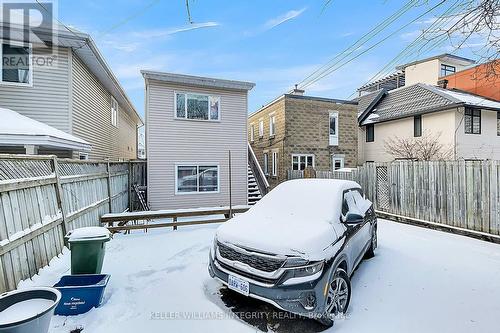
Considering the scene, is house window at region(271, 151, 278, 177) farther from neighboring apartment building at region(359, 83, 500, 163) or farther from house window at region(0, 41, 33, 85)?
house window at region(0, 41, 33, 85)

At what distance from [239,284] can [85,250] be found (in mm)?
2296

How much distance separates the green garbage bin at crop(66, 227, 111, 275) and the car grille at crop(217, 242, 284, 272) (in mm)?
1834

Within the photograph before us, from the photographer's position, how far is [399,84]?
2902 centimetres

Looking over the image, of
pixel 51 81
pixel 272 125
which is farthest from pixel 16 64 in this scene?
pixel 272 125

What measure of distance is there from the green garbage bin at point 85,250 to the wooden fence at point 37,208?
0.59 m

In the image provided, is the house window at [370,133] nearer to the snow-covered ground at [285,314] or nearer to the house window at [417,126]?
the house window at [417,126]

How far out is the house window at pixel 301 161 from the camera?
57.9 ft

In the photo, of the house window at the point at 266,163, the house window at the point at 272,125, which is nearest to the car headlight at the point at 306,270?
the house window at the point at 272,125

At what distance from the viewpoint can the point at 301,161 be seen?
17844mm

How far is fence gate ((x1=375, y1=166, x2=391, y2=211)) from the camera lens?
9664mm

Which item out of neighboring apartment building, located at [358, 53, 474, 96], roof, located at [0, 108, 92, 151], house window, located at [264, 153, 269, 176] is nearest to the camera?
roof, located at [0, 108, 92, 151]

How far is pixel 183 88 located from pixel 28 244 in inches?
370

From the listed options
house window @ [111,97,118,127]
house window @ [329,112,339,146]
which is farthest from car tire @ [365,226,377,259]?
house window @ [111,97,118,127]

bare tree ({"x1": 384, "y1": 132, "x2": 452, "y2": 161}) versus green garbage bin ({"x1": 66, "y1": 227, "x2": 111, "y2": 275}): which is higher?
bare tree ({"x1": 384, "y1": 132, "x2": 452, "y2": 161})
